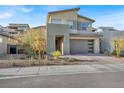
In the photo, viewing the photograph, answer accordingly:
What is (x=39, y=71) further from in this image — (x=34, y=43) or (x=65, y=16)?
(x=65, y=16)

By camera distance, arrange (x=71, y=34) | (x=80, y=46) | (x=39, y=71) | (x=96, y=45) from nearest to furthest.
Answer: (x=39, y=71) → (x=71, y=34) → (x=96, y=45) → (x=80, y=46)

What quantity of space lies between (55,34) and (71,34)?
7.57 ft

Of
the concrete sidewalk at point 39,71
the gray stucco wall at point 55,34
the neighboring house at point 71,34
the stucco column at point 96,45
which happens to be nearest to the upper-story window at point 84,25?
the neighboring house at point 71,34

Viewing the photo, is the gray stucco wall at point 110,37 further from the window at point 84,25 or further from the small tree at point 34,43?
the small tree at point 34,43

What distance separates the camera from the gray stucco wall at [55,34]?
813 inches

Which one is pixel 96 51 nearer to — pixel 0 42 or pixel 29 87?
pixel 0 42

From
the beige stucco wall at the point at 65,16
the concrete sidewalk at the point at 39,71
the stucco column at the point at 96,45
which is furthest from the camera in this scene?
the beige stucco wall at the point at 65,16

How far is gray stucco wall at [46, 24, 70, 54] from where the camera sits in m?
20.7

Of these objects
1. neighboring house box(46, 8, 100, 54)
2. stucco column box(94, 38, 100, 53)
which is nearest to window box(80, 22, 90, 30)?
neighboring house box(46, 8, 100, 54)

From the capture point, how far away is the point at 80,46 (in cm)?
2312

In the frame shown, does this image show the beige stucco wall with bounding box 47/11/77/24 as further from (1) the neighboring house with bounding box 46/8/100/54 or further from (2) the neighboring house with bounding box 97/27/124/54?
(2) the neighboring house with bounding box 97/27/124/54

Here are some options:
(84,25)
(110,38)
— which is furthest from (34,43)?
(84,25)
